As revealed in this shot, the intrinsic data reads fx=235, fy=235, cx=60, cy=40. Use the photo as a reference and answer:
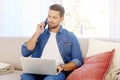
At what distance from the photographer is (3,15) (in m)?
3.52

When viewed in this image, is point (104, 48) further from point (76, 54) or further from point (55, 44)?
point (55, 44)

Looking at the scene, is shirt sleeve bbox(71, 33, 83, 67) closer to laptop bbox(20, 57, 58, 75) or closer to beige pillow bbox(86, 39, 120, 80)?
beige pillow bbox(86, 39, 120, 80)

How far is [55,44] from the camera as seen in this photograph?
89.7 inches

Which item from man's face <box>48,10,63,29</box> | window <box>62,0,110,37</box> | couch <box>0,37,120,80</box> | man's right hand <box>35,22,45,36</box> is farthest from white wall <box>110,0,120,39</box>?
couch <box>0,37,120,80</box>

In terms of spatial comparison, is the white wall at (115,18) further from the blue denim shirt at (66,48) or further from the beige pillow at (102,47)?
the blue denim shirt at (66,48)

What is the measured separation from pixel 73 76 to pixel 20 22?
168 cm

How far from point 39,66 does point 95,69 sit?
1.54 feet

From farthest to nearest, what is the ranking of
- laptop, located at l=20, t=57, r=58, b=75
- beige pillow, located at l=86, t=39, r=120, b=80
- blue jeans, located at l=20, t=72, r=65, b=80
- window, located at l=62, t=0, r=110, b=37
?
window, located at l=62, t=0, r=110, b=37, beige pillow, located at l=86, t=39, r=120, b=80, blue jeans, located at l=20, t=72, r=65, b=80, laptop, located at l=20, t=57, r=58, b=75

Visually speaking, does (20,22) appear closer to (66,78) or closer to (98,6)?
(98,6)

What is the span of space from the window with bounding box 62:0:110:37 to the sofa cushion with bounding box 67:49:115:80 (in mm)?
810

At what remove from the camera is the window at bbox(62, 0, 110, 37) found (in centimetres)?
287

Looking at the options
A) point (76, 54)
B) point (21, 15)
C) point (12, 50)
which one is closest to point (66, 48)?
point (76, 54)

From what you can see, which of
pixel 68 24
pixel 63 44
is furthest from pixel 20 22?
pixel 63 44

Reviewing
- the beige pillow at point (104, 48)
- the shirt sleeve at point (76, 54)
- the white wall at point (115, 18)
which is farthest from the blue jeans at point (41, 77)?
the white wall at point (115, 18)
